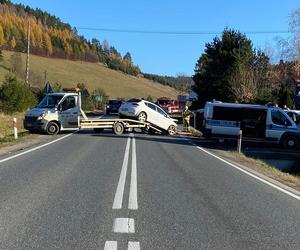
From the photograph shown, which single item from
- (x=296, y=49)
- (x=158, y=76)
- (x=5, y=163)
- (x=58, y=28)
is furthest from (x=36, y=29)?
(x=5, y=163)

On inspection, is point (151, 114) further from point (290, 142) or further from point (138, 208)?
point (138, 208)

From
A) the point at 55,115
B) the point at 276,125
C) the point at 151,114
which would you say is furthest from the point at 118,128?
the point at 276,125

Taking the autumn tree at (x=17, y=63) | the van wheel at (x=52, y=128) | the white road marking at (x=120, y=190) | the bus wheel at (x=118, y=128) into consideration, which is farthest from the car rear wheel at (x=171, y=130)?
the autumn tree at (x=17, y=63)

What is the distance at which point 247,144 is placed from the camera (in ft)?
96.7

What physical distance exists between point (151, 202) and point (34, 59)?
129148 mm

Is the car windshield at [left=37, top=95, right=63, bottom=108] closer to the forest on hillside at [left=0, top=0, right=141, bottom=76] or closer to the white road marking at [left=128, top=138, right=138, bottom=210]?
the white road marking at [left=128, top=138, right=138, bottom=210]

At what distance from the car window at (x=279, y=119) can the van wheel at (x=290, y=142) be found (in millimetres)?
703

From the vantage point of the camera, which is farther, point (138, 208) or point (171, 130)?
point (171, 130)

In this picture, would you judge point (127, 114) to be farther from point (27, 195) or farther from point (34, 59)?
point (34, 59)

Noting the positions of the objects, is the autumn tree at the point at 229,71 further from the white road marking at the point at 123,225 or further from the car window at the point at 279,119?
the white road marking at the point at 123,225

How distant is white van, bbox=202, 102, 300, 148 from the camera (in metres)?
26.8

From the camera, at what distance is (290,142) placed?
89.0ft

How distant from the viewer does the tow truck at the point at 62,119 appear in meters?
28.5

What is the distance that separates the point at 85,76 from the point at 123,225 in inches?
5159
